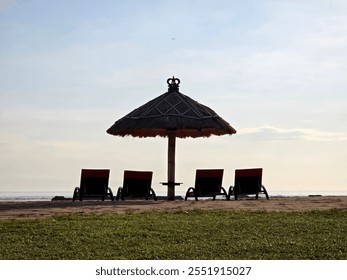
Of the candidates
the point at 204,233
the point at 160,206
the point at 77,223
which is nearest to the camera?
the point at 204,233

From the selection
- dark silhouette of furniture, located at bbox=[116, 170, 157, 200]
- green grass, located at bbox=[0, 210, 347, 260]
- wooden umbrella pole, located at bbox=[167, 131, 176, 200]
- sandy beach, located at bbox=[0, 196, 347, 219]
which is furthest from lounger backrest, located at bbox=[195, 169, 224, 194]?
green grass, located at bbox=[0, 210, 347, 260]

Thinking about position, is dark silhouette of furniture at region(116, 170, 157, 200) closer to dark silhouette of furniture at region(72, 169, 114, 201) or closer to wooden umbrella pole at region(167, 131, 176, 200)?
dark silhouette of furniture at region(72, 169, 114, 201)

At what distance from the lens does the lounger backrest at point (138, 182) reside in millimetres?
15875

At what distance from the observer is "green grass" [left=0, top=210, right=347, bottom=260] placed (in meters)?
8.74

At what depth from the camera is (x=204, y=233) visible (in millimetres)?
9828

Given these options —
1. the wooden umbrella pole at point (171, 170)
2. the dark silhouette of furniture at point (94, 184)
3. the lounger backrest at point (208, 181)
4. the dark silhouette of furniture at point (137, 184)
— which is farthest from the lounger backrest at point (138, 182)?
the wooden umbrella pole at point (171, 170)

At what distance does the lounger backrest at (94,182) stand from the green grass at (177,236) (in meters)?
4.07

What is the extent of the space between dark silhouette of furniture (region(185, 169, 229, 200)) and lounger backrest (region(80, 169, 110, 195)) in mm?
2067

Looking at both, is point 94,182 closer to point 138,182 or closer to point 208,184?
point 138,182

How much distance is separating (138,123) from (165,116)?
2.30 ft

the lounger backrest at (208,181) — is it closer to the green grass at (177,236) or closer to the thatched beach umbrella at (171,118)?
the thatched beach umbrella at (171,118)
